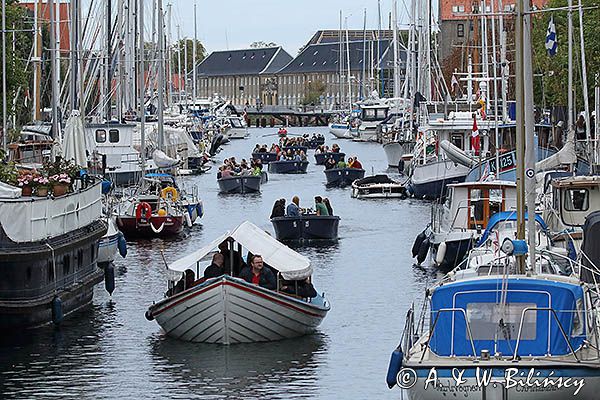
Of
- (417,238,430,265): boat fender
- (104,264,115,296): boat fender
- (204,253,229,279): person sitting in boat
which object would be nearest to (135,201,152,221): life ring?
(417,238,430,265): boat fender

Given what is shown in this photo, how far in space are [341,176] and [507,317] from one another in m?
64.5

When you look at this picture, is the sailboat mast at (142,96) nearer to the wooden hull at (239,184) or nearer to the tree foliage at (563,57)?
the wooden hull at (239,184)

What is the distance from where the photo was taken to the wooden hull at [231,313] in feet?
99.4

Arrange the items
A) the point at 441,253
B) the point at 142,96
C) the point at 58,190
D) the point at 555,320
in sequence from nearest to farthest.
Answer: the point at 555,320, the point at 58,190, the point at 441,253, the point at 142,96

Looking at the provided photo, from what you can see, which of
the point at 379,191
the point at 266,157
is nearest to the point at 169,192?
the point at 379,191

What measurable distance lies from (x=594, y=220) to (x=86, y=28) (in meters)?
29.9

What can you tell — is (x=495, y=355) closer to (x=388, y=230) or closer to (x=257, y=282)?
(x=257, y=282)

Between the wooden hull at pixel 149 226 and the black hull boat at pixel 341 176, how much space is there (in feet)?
106

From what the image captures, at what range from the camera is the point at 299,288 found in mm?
32375

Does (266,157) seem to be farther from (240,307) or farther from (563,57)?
(240,307)

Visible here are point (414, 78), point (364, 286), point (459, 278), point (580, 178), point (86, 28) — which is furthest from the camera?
point (414, 78)

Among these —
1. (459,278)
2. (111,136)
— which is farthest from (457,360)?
(111,136)

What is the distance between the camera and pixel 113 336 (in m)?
33.6

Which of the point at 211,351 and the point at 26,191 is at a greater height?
the point at 26,191
